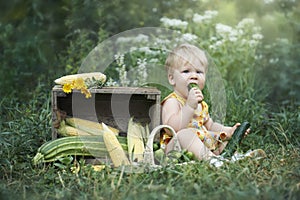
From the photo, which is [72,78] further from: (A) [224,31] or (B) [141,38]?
(A) [224,31]

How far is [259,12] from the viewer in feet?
25.3

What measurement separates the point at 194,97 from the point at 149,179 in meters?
0.81

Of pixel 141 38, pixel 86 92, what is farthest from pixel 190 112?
pixel 141 38

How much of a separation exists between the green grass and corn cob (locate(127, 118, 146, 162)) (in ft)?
0.95

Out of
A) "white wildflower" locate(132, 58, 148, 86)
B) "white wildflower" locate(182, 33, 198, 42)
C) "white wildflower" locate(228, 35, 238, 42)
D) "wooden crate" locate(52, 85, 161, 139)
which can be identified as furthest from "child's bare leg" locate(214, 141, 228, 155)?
"white wildflower" locate(228, 35, 238, 42)

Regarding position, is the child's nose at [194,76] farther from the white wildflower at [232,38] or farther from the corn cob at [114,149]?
the white wildflower at [232,38]

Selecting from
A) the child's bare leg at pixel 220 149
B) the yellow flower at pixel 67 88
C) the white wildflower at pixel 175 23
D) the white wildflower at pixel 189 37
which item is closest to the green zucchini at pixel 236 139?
the child's bare leg at pixel 220 149

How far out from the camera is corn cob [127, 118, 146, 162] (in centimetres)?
349

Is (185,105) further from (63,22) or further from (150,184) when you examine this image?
(63,22)

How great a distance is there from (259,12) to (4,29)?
3.85 meters

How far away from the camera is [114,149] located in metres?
3.50

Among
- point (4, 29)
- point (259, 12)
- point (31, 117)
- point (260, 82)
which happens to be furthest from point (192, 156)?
point (259, 12)

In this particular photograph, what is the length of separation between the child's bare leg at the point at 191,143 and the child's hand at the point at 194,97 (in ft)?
0.64

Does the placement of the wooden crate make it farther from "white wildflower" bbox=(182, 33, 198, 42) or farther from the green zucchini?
"white wildflower" bbox=(182, 33, 198, 42)
